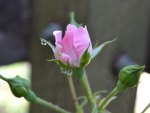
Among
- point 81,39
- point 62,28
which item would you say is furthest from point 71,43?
point 62,28

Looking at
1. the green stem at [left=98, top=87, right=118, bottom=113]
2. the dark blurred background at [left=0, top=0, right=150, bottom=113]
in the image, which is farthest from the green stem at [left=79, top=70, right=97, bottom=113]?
the dark blurred background at [left=0, top=0, right=150, bottom=113]

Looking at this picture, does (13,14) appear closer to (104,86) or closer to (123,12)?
(123,12)

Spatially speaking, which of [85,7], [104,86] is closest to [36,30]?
[85,7]

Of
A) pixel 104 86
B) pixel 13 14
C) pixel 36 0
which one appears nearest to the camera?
pixel 104 86

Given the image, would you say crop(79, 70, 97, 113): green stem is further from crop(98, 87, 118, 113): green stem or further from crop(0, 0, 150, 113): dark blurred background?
crop(0, 0, 150, 113): dark blurred background

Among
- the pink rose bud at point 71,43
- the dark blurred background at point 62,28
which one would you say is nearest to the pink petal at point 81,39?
the pink rose bud at point 71,43

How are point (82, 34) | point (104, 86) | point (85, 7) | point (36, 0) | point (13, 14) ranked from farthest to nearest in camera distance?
1. point (13, 14)
2. point (36, 0)
3. point (85, 7)
4. point (104, 86)
5. point (82, 34)

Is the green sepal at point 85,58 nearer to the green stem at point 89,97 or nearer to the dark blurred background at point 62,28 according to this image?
the green stem at point 89,97
